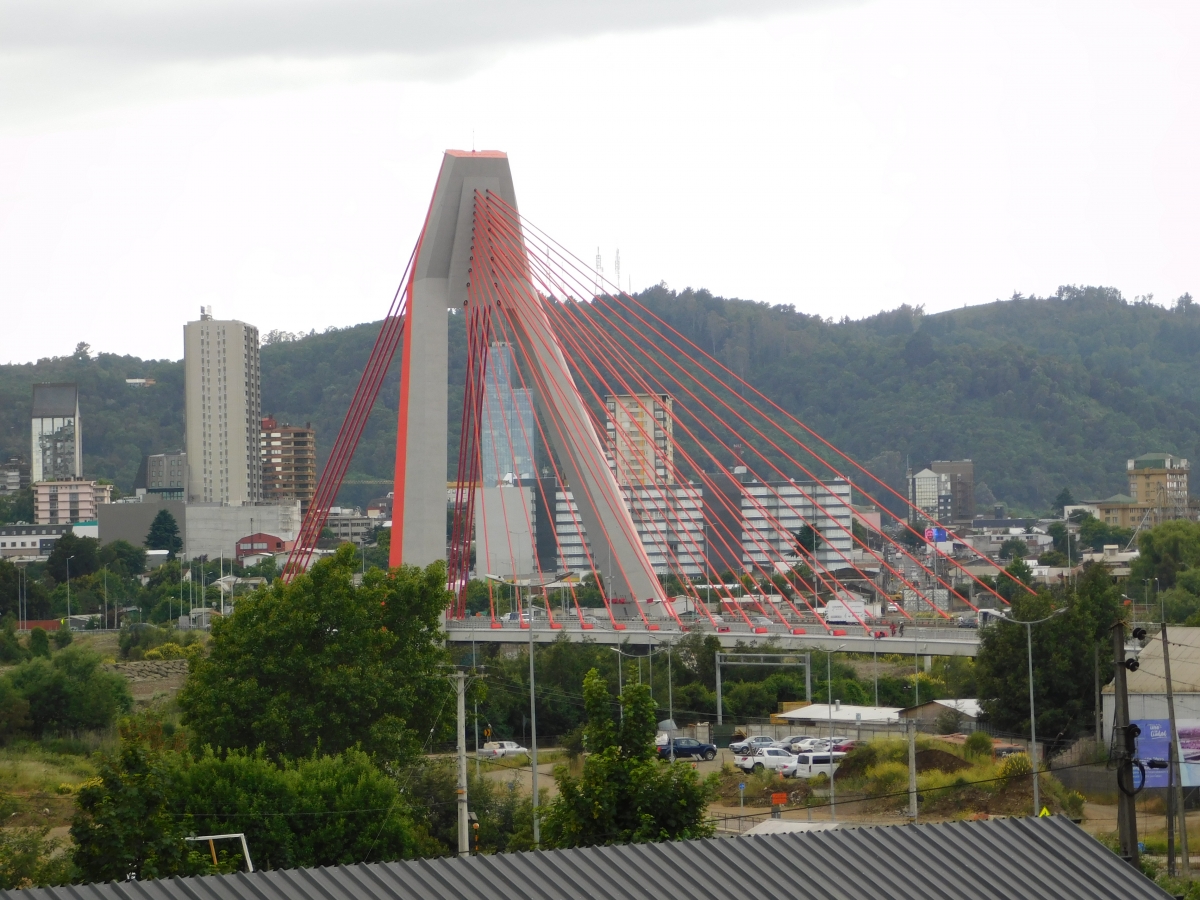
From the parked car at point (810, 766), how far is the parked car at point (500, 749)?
675 cm

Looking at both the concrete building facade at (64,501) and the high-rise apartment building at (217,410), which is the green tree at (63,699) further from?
the concrete building facade at (64,501)

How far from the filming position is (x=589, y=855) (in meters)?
13.3

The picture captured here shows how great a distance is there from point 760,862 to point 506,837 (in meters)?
14.9

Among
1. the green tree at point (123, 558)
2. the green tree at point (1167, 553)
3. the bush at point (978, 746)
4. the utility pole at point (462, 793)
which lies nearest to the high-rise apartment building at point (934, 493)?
the green tree at point (123, 558)

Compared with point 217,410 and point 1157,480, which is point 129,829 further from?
point 1157,480

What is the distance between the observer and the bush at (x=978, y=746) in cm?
3453

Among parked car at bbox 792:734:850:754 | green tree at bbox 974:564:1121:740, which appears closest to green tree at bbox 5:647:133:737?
parked car at bbox 792:734:850:754

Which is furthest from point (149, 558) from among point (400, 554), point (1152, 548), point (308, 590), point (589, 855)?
point (589, 855)

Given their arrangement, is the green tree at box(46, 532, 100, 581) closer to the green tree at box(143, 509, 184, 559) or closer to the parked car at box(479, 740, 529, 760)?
the green tree at box(143, 509, 184, 559)

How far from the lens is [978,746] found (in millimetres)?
34875

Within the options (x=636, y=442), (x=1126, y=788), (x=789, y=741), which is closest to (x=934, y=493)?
(x=636, y=442)

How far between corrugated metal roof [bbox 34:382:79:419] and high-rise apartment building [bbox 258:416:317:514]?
2871cm

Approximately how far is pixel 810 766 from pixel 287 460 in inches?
5352

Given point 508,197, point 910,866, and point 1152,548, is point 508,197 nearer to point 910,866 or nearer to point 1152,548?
point 910,866
